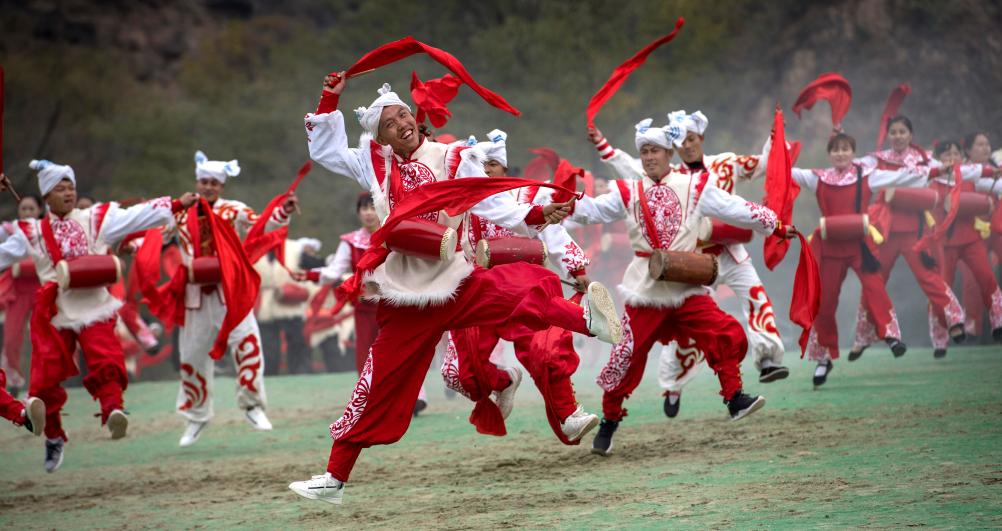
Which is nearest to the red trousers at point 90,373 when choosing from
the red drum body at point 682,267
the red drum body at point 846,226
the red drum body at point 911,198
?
the red drum body at point 682,267

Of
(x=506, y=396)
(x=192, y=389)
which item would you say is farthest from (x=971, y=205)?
(x=192, y=389)

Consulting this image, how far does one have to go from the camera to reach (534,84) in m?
26.8

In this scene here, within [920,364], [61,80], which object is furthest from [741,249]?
[61,80]

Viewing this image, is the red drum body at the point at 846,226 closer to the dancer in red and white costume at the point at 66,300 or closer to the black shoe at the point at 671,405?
the black shoe at the point at 671,405

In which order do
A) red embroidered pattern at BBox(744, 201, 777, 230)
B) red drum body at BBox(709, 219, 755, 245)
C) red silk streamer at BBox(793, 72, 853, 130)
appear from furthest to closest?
red silk streamer at BBox(793, 72, 853, 130), red drum body at BBox(709, 219, 755, 245), red embroidered pattern at BBox(744, 201, 777, 230)

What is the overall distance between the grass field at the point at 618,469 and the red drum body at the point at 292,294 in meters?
5.91

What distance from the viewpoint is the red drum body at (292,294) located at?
16.6 meters

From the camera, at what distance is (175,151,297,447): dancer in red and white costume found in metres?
9.20

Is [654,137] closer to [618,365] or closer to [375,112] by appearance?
[618,365]

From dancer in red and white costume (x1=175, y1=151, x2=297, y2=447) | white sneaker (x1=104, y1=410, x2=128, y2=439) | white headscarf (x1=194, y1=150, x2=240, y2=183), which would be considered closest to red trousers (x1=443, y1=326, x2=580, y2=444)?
white sneaker (x1=104, y1=410, x2=128, y2=439)

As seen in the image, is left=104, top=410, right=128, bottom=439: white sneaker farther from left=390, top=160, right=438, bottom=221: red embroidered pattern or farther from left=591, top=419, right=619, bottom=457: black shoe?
left=390, top=160, right=438, bottom=221: red embroidered pattern

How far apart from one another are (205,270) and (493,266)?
303 cm

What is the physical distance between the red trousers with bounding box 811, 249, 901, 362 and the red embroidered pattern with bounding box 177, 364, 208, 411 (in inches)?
175

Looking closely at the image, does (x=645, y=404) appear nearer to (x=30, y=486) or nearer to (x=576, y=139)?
(x=30, y=486)
